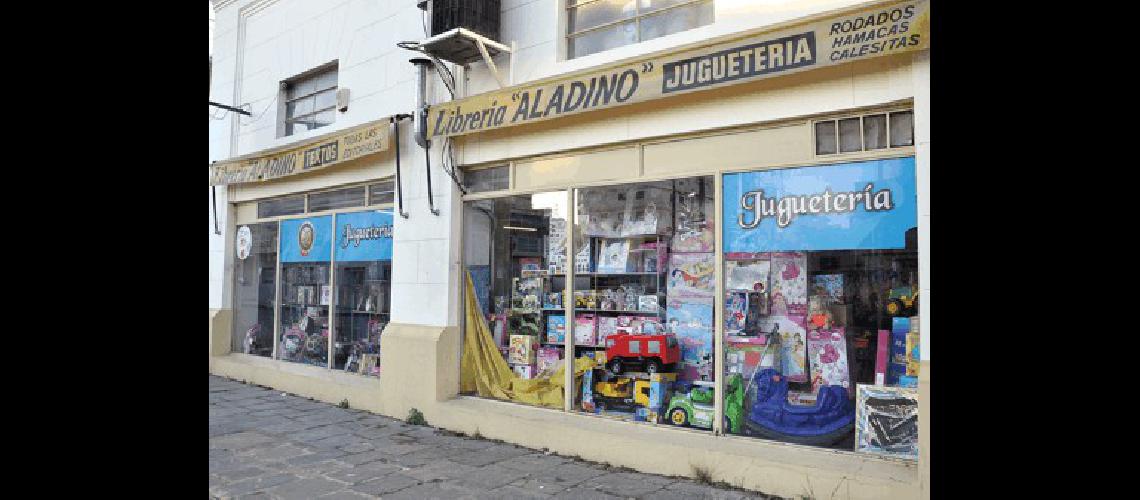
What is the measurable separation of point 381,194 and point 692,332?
4.69 m

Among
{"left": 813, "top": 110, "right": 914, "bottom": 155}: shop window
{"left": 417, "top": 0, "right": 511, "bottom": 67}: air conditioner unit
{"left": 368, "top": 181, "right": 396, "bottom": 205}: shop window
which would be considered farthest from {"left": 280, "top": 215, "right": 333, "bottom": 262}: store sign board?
{"left": 813, "top": 110, "right": 914, "bottom": 155}: shop window

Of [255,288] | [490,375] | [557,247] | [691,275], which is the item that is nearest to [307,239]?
[255,288]

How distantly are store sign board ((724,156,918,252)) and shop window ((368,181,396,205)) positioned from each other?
181 inches

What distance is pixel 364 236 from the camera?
30.0 ft

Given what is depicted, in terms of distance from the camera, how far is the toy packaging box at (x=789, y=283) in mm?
5645

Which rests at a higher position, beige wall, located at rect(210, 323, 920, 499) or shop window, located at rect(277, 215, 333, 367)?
shop window, located at rect(277, 215, 333, 367)

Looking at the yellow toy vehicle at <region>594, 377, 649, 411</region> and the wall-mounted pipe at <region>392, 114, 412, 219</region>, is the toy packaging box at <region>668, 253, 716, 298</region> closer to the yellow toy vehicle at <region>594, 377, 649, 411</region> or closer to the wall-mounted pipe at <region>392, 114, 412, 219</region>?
the yellow toy vehicle at <region>594, 377, 649, 411</region>

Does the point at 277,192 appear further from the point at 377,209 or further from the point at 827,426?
the point at 827,426

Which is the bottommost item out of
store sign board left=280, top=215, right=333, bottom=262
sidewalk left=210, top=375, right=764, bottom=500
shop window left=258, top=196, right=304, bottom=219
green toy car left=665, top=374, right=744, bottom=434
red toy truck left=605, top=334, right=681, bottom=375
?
sidewalk left=210, top=375, right=764, bottom=500

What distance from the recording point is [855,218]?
5.31 metres

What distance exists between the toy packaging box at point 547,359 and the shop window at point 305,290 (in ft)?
12.6

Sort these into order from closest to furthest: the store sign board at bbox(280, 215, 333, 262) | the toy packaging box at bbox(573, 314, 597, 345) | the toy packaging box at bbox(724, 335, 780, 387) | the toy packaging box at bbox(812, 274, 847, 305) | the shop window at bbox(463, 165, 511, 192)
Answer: the toy packaging box at bbox(812, 274, 847, 305), the toy packaging box at bbox(724, 335, 780, 387), the toy packaging box at bbox(573, 314, 597, 345), the shop window at bbox(463, 165, 511, 192), the store sign board at bbox(280, 215, 333, 262)

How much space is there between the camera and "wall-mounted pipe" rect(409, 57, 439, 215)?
25.8 feet

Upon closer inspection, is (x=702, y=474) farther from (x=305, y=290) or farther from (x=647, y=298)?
(x=305, y=290)
